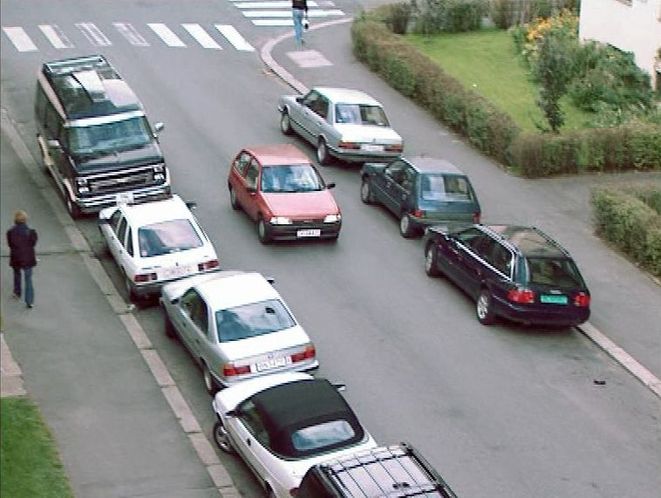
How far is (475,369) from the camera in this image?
2177 centimetres

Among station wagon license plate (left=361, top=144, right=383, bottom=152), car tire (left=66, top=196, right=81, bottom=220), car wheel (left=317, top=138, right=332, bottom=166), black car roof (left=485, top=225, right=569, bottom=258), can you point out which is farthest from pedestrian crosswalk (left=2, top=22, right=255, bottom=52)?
black car roof (left=485, top=225, right=569, bottom=258)

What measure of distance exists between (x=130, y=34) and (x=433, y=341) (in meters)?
22.5

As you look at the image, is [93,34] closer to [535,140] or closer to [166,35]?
[166,35]

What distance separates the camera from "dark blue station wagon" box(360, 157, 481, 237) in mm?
26859

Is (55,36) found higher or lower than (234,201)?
higher

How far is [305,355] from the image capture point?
2012 cm

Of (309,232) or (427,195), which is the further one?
(427,195)

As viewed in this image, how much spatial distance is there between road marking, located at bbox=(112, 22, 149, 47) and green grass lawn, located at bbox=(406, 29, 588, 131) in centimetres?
792

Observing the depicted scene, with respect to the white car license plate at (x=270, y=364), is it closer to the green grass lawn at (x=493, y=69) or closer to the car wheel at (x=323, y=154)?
the car wheel at (x=323, y=154)

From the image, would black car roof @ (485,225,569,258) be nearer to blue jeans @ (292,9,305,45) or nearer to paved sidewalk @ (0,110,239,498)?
paved sidewalk @ (0,110,239,498)

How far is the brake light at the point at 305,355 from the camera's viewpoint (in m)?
20.0

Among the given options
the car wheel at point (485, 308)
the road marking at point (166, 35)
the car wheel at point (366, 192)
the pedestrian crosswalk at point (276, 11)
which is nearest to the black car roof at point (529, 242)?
the car wheel at point (485, 308)

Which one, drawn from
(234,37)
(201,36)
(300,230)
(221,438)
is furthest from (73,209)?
(234,37)

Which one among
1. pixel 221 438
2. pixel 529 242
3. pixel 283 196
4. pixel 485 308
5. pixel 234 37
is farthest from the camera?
pixel 234 37
